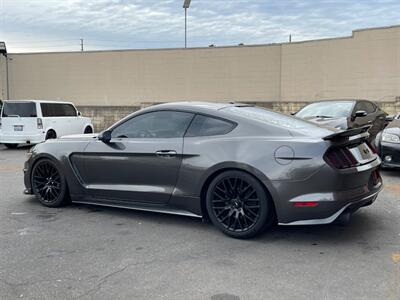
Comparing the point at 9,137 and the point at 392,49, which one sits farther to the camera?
the point at 392,49

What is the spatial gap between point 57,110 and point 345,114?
9384mm

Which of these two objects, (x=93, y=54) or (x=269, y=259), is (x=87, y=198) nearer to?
(x=269, y=259)

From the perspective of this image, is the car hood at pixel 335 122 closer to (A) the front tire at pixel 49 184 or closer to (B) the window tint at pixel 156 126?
(B) the window tint at pixel 156 126

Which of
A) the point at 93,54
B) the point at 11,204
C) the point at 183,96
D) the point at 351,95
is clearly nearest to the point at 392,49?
the point at 351,95

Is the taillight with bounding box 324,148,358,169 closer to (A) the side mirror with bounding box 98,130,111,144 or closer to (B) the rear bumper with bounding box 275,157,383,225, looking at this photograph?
(B) the rear bumper with bounding box 275,157,383,225

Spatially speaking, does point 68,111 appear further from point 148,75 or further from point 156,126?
point 156,126

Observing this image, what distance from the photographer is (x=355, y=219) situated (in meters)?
5.61

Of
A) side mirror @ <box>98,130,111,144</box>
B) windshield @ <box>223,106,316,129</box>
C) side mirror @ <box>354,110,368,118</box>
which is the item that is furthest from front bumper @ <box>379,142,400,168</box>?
side mirror @ <box>98,130,111,144</box>

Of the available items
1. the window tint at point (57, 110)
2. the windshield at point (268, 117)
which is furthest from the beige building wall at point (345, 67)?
the windshield at point (268, 117)

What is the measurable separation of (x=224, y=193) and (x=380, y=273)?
1711 millimetres

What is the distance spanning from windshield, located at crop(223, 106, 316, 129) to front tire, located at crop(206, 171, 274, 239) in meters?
0.74

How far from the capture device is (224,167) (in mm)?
4941

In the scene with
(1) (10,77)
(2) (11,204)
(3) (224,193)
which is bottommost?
(2) (11,204)

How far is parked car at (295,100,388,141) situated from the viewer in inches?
420
